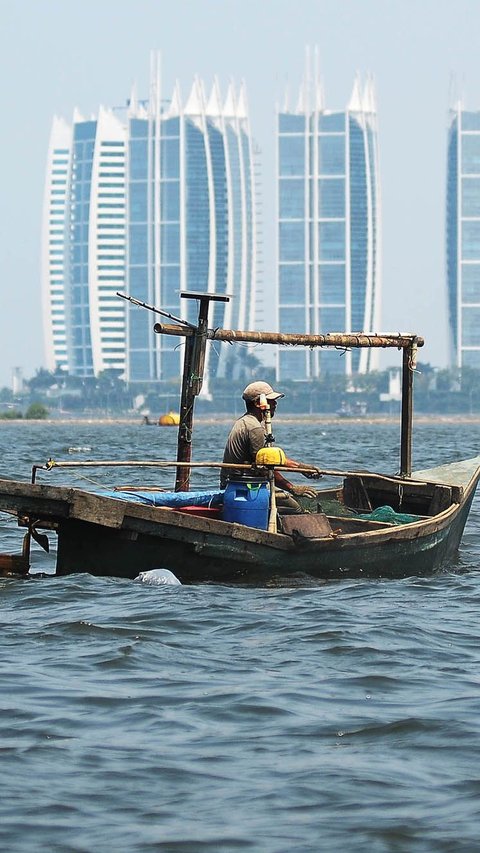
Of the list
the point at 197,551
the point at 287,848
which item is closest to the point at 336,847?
the point at 287,848

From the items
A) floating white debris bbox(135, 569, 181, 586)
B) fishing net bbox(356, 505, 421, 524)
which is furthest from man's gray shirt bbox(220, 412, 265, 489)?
fishing net bbox(356, 505, 421, 524)

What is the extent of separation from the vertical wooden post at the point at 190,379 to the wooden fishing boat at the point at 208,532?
2cm

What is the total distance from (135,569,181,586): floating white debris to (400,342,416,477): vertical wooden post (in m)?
5.56

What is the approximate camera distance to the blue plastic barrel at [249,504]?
12.8 m

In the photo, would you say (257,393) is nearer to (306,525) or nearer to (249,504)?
(249,504)

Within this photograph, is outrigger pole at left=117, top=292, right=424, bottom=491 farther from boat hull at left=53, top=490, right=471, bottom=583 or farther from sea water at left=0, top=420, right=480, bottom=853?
sea water at left=0, top=420, right=480, bottom=853

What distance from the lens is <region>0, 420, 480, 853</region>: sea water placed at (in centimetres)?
617

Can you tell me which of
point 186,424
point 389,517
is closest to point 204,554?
point 389,517

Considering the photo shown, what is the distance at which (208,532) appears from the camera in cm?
1222

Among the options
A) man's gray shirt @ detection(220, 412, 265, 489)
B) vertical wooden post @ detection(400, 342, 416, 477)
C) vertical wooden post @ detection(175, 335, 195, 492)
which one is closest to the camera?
man's gray shirt @ detection(220, 412, 265, 489)

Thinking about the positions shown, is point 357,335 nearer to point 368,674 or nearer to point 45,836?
point 368,674

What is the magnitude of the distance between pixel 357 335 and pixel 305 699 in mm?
8853

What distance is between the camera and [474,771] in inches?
272

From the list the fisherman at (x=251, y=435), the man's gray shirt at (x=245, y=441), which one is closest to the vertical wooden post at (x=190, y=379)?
the fisherman at (x=251, y=435)
